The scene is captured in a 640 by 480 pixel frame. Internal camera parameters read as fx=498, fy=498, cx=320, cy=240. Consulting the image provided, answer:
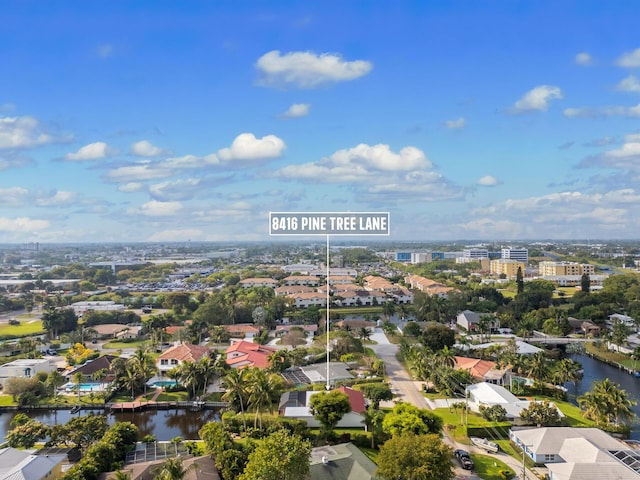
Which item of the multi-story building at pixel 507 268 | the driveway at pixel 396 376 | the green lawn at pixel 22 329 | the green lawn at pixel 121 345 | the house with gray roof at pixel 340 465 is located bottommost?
the green lawn at pixel 22 329

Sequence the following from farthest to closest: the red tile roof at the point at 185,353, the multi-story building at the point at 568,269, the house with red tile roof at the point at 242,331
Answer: the multi-story building at the point at 568,269 < the house with red tile roof at the point at 242,331 < the red tile roof at the point at 185,353

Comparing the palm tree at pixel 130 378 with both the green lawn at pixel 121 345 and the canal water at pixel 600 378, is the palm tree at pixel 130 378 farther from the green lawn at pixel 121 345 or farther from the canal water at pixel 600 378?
the canal water at pixel 600 378

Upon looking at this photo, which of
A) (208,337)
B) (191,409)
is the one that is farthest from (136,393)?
(208,337)

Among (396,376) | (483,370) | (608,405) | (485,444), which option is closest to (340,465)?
(485,444)

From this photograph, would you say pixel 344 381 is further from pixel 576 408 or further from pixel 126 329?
pixel 126 329

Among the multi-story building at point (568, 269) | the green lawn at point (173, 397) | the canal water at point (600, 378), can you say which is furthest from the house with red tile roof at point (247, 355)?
the multi-story building at point (568, 269)

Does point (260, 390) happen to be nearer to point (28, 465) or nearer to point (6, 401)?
point (28, 465)

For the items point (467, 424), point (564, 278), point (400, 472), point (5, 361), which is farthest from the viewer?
point (564, 278)
